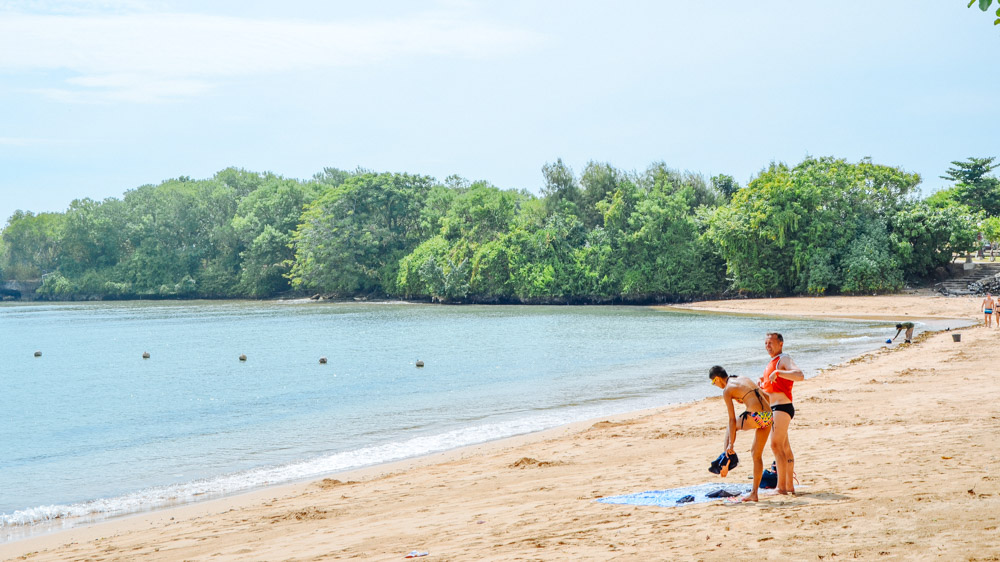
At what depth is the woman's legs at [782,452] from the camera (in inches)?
326

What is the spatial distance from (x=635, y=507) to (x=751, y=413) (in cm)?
152

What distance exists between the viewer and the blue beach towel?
27.8 ft

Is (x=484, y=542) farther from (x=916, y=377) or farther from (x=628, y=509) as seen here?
(x=916, y=377)

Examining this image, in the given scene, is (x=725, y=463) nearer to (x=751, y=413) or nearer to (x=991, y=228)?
(x=751, y=413)

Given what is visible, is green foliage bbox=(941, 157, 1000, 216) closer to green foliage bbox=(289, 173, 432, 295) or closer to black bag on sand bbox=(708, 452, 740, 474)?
green foliage bbox=(289, 173, 432, 295)

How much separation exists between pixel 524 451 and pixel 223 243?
97544 mm

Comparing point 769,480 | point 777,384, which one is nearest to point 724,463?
point 769,480

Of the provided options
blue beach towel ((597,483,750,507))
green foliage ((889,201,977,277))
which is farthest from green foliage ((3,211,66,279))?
blue beach towel ((597,483,750,507))

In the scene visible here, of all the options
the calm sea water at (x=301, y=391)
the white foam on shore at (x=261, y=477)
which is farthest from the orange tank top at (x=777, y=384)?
the calm sea water at (x=301, y=391)

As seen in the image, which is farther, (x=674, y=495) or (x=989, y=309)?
(x=989, y=309)

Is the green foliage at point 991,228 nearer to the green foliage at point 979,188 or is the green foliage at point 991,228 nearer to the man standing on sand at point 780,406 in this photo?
the green foliage at point 979,188

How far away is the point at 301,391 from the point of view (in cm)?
2686

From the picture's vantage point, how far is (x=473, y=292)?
8356 centimetres

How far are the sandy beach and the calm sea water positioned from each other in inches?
89.9
